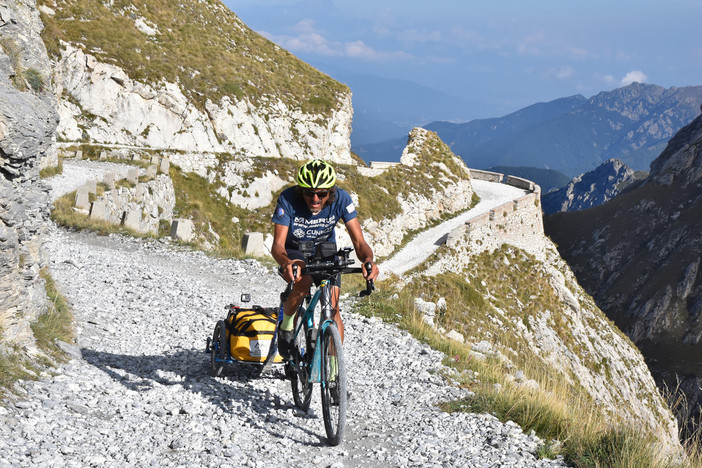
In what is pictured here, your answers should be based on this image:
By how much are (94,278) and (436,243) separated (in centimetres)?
3857

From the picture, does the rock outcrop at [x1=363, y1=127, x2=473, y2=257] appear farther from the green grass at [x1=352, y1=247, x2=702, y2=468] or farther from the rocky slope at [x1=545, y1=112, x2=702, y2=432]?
the rocky slope at [x1=545, y1=112, x2=702, y2=432]

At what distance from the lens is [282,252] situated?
18.5 feet

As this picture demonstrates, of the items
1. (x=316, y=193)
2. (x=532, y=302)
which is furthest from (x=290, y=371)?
(x=532, y=302)

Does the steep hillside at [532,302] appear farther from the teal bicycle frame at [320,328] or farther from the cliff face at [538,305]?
the teal bicycle frame at [320,328]

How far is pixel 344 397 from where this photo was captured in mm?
5223

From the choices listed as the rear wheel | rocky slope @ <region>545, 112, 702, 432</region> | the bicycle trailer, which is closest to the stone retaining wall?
the bicycle trailer

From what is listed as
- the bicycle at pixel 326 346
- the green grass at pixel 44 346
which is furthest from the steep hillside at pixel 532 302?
the bicycle at pixel 326 346

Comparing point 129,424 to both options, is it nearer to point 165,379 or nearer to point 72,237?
point 165,379

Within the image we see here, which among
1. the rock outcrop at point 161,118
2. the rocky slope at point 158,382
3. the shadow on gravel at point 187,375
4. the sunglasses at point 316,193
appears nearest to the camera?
the rocky slope at point 158,382

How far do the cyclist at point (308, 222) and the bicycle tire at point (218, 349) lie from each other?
1.30 metres

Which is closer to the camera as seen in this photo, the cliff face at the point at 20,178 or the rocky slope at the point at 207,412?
the rocky slope at the point at 207,412

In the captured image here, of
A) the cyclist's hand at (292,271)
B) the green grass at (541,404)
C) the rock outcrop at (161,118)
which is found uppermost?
the rock outcrop at (161,118)

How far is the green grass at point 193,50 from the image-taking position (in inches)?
1734

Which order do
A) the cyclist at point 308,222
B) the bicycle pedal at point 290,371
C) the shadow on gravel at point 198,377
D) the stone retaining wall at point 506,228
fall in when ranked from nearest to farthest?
the cyclist at point 308,222
the bicycle pedal at point 290,371
the shadow on gravel at point 198,377
the stone retaining wall at point 506,228
